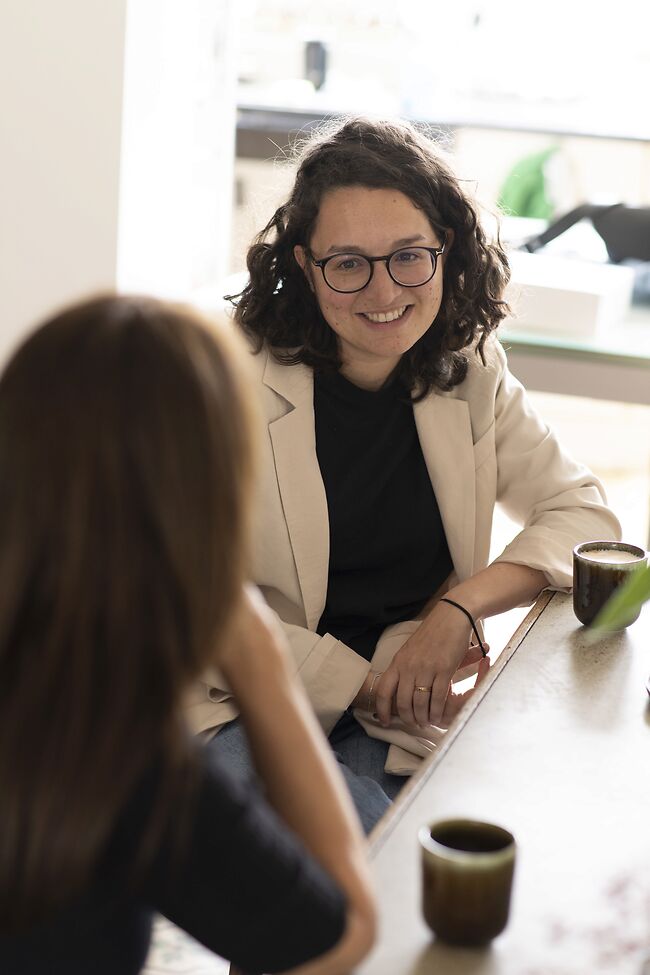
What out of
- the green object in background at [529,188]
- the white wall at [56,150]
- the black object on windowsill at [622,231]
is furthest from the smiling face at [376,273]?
the green object in background at [529,188]

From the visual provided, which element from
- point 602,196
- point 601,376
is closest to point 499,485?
point 601,376

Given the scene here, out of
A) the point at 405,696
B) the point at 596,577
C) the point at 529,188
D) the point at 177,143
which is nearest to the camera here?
the point at 596,577

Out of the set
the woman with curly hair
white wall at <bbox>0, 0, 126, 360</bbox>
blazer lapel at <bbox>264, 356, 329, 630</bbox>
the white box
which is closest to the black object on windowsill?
the white box

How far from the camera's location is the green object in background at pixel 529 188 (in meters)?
4.91

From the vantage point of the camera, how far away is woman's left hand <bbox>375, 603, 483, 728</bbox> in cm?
157

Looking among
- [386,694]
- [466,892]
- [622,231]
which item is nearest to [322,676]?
[386,694]

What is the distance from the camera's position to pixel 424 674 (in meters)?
1.57

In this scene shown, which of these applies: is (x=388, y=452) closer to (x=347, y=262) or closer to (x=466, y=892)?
(x=347, y=262)

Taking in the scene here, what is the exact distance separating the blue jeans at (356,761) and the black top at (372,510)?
119 millimetres

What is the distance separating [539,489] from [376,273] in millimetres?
369

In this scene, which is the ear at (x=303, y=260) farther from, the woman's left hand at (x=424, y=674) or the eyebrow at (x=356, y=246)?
the woman's left hand at (x=424, y=674)

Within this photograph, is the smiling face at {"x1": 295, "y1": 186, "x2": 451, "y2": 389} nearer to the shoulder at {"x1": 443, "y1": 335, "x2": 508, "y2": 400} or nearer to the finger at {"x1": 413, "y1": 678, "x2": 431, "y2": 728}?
the shoulder at {"x1": 443, "y1": 335, "x2": 508, "y2": 400}

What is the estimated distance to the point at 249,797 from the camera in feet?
2.59

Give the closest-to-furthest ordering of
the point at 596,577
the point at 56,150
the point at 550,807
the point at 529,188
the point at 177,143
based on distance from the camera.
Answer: the point at 550,807 < the point at 596,577 < the point at 56,150 < the point at 177,143 < the point at 529,188
